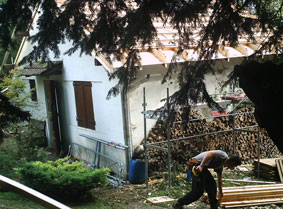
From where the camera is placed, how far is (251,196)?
25.9ft

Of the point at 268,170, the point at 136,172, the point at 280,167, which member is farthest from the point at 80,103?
the point at 280,167

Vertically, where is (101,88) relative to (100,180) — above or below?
above

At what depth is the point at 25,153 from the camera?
33.4 feet

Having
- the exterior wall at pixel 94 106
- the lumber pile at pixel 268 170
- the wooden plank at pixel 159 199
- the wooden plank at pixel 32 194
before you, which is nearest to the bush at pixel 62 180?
the wooden plank at pixel 159 199

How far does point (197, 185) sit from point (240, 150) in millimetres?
5206

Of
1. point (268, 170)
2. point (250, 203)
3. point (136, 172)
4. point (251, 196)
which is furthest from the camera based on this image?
point (268, 170)

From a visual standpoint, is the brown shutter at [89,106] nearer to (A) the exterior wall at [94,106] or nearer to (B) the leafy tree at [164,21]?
(A) the exterior wall at [94,106]

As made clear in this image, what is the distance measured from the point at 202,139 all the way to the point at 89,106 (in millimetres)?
3957

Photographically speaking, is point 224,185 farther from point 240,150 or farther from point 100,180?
point 100,180

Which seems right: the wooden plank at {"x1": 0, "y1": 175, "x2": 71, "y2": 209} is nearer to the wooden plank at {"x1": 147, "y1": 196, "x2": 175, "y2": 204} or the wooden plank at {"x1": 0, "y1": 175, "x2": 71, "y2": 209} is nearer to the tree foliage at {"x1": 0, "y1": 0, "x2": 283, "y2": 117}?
the tree foliage at {"x1": 0, "y1": 0, "x2": 283, "y2": 117}

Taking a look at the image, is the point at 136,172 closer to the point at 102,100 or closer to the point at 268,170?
the point at 102,100

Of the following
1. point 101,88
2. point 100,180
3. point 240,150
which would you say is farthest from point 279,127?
point 240,150

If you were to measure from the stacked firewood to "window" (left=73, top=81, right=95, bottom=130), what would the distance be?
2.41 metres

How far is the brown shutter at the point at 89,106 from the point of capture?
10930 millimetres
